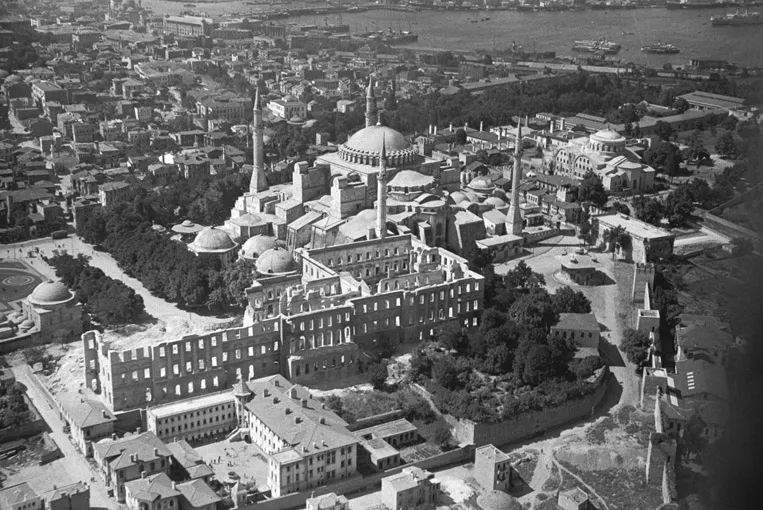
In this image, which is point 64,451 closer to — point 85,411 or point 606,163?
point 85,411

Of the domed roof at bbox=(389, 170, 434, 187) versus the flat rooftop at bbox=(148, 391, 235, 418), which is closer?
the flat rooftop at bbox=(148, 391, 235, 418)

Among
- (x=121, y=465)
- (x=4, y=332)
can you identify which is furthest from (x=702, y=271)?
(x=4, y=332)

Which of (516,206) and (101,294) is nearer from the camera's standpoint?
(101,294)

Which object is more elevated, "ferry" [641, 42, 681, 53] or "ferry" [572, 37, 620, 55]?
"ferry" [641, 42, 681, 53]

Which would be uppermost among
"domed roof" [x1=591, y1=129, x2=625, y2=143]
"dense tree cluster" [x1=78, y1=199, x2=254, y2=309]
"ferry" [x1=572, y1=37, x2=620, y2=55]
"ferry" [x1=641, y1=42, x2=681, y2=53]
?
"ferry" [x1=641, y1=42, x2=681, y2=53]

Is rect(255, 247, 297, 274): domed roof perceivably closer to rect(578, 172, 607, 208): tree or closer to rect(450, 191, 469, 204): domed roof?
rect(450, 191, 469, 204): domed roof

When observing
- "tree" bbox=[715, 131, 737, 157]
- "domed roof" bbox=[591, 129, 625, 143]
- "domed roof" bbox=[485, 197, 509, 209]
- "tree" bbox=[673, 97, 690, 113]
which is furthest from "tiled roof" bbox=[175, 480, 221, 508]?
"tree" bbox=[673, 97, 690, 113]

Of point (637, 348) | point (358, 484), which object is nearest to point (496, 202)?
point (637, 348)

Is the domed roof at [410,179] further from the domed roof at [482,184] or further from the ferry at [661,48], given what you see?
the ferry at [661,48]
